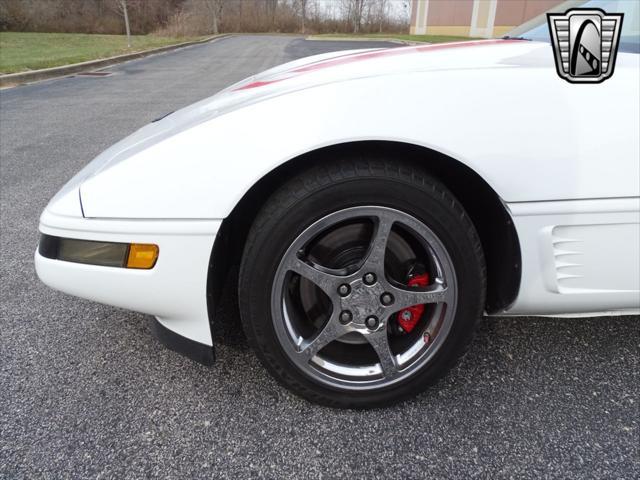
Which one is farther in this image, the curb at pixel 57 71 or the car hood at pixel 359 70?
the curb at pixel 57 71

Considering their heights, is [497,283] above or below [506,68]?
below

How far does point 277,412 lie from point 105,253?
0.74 meters

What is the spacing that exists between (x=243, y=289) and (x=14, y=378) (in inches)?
39.0

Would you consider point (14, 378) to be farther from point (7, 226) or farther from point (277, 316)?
point (7, 226)

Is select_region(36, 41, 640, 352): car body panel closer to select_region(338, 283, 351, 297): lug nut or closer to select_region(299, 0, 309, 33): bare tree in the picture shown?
select_region(338, 283, 351, 297): lug nut

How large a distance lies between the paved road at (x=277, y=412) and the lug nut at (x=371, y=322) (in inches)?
11.9

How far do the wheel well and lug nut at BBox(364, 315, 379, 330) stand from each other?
423mm

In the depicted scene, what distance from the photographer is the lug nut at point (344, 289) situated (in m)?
1.43

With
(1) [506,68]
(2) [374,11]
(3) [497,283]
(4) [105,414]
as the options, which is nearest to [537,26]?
(1) [506,68]

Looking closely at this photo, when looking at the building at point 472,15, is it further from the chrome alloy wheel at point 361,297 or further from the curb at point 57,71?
the chrome alloy wheel at point 361,297

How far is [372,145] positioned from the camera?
54.3 inches

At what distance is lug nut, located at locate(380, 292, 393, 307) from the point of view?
4.73 feet

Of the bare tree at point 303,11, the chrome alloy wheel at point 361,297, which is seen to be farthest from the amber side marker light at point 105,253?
the bare tree at point 303,11

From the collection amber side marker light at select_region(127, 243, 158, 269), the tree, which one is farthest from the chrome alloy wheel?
the tree
